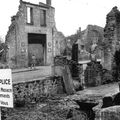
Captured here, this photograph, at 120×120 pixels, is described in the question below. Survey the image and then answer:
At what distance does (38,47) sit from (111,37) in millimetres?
12887

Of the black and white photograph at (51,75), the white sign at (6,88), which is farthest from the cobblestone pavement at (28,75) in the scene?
the white sign at (6,88)

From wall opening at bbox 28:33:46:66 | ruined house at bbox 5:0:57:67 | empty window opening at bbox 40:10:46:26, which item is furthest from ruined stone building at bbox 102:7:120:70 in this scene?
empty window opening at bbox 40:10:46:26

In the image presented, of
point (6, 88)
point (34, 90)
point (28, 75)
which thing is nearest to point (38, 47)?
point (28, 75)

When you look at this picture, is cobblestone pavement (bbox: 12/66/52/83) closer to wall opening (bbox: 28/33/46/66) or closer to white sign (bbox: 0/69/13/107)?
white sign (bbox: 0/69/13/107)

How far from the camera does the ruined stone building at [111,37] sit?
1451 centimetres

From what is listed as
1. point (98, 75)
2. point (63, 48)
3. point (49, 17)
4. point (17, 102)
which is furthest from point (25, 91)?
point (63, 48)

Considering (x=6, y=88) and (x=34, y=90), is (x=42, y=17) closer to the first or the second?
(x=34, y=90)

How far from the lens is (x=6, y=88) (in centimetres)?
404

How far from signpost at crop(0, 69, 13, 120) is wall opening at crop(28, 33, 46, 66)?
2094cm

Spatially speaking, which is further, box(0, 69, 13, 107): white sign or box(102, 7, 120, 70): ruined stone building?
box(102, 7, 120, 70): ruined stone building

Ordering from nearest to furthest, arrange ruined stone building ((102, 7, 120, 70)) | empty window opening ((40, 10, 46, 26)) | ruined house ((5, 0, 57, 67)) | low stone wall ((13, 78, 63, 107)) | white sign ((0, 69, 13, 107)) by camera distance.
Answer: white sign ((0, 69, 13, 107)) < low stone wall ((13, 78, 63, 107)) < ruined stone building ((102, 7, 120, 70)) < ruined house ((5, 0, 57, 67)) < empty window opening ((40, 10, 46, 26))

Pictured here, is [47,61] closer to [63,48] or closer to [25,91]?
[63,48]

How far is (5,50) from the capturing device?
22000 mm

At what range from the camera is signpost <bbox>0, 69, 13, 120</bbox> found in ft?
13.0
